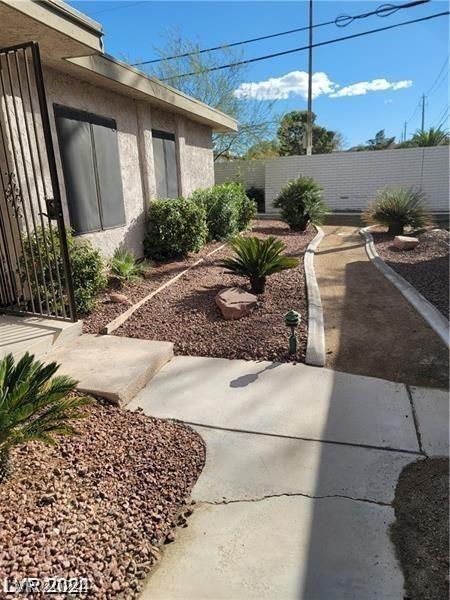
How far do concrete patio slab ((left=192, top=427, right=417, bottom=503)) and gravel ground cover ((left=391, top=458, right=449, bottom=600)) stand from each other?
83 millimetres

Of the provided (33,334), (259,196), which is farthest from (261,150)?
(33,334)

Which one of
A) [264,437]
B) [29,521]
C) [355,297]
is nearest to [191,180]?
[355,297]

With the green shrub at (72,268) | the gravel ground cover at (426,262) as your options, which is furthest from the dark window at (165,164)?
the gravel ground cover at (426,262)

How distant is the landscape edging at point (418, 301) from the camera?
4376 mm

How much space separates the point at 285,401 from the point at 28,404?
1.91 m

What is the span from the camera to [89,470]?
2355 millimetres

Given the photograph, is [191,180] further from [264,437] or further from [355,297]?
[264,437]

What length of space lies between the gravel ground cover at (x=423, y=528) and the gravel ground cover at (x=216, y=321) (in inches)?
63.9

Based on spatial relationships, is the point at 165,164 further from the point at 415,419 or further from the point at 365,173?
the point at 365,173

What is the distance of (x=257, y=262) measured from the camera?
5.45 m

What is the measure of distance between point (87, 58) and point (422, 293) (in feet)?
17.8

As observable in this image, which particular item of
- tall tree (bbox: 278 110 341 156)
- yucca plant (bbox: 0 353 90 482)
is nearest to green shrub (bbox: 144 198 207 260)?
yucca plant (bbox: 0 353 90 482)

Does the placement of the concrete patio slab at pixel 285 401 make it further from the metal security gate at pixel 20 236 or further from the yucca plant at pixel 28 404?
the metal security gate at pixel 20 236

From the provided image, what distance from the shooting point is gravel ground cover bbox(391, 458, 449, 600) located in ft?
5.77
